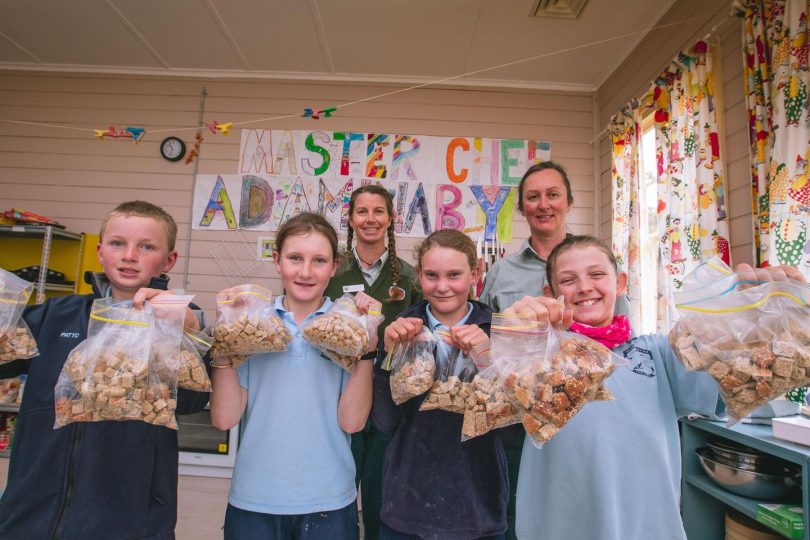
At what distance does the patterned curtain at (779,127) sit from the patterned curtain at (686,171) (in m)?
0.23

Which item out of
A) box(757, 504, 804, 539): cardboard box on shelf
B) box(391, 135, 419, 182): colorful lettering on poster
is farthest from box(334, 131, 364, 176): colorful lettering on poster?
box(757, 504, 804, 539): cardboard box on shelf

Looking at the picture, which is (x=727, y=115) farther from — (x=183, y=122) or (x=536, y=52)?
(x=183, y=122)

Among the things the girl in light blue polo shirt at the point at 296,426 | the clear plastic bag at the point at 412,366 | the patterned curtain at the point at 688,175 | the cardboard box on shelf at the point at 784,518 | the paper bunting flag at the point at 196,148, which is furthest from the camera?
the paper bunting flag at the point at 196,148

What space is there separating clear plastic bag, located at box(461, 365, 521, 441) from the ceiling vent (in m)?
2.61

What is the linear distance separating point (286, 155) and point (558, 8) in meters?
2.15

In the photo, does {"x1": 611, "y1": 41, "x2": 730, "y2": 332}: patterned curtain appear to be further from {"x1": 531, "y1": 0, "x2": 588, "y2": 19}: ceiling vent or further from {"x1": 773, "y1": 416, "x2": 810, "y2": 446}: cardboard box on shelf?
{"x1": 773, "y1": 416, "x2": 810, "y2": 446}: cardboard box on shelf

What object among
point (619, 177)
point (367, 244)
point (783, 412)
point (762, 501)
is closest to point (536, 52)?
point (619, 177)

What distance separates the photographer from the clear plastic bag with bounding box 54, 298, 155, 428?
94cm

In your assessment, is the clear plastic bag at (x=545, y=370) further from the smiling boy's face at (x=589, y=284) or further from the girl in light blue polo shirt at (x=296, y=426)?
the girl in light blue polo shirt at (x=296, y=426)

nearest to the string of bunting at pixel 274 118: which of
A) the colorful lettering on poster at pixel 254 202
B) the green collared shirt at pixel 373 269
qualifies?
the colorful lettering on poster at pixel 254 202

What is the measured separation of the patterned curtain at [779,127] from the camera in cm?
175

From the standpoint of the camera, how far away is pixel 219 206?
11.9 ft

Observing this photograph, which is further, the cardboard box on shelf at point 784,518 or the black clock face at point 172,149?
the black clock face at point 172,149

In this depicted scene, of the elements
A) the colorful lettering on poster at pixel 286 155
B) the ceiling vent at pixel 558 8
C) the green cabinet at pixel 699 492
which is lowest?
the green cabinet at pixel 699 492
